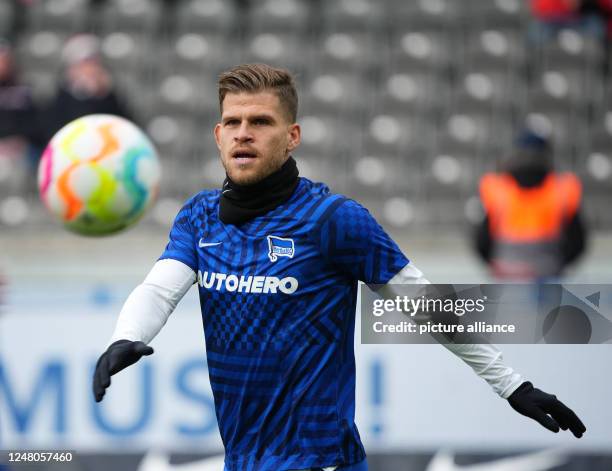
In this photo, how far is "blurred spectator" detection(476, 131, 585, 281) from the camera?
7.54 m

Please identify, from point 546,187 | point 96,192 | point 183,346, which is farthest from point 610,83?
point 96,192

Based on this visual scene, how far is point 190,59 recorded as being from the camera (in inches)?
450

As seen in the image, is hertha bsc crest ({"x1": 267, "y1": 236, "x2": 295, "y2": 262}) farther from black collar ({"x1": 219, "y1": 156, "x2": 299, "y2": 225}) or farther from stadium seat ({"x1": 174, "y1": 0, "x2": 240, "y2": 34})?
stadium seat ({"x1": 174, "y1": 0, "x2": 240, "y2": 34})

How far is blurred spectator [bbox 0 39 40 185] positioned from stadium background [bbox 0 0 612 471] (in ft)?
1.30

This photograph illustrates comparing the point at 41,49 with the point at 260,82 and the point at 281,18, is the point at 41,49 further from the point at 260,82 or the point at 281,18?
the point at 260,82

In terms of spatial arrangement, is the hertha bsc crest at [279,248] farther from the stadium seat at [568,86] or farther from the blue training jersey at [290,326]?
the stadium seat at [568,86]

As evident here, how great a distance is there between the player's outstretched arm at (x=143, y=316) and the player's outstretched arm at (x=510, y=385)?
22.0 inches

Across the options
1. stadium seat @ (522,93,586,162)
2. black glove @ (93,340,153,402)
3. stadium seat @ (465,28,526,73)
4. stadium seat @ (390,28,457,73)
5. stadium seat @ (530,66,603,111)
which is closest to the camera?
black glove @ (93,340,153,402)

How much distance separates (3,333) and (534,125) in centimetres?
605

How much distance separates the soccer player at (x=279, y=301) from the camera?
304 cm

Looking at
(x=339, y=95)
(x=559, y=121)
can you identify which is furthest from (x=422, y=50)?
(x=559, y=121)

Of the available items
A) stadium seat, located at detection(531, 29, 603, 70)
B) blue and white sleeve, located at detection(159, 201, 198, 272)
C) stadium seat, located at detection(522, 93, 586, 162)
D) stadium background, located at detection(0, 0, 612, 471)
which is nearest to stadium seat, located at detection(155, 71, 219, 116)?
stadium background, located at detection(0, 0, 612, 471)

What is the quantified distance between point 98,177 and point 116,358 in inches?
66.0

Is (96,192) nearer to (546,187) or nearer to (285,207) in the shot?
(285,207)
